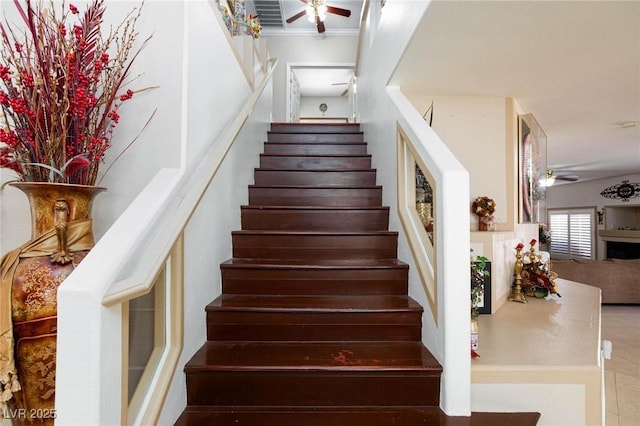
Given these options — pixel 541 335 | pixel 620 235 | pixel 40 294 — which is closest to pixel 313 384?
pixel 40 294

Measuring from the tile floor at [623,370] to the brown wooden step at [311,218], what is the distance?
229 centimetres

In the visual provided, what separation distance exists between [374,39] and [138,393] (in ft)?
10.8

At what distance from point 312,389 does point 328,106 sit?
785 cm

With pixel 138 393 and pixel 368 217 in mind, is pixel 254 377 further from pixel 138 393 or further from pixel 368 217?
pixel 368 217

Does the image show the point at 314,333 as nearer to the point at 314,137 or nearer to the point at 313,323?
the point at 313,323

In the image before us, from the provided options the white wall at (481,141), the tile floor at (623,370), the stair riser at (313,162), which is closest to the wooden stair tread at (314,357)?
the white wall at (481,141)

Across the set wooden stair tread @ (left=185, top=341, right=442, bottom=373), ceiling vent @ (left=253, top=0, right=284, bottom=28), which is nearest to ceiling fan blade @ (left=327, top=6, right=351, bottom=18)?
ceiling vent @ (left=253, top=0, right=284, bottom=28)

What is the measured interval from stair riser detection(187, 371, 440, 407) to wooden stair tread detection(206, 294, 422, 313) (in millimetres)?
338

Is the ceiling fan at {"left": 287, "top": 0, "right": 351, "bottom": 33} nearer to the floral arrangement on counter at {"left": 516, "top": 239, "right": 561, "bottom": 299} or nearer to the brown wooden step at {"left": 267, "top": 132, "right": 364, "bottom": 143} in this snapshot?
the brown wooden step at {"left": 267, "top": 132, "right": 364, "bottom": 143}

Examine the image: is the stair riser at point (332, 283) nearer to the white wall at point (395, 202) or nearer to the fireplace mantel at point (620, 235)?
the white wall at point (395, 202)

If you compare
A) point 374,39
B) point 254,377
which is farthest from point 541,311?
point 374,39

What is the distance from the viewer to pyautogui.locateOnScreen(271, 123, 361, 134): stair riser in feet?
12.5

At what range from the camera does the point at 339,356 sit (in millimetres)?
1516

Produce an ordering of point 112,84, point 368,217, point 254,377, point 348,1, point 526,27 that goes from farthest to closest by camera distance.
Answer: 1. point 348,1
2. point 368,217
3. point 526,27
4. point 254,377
5. point 112,84
